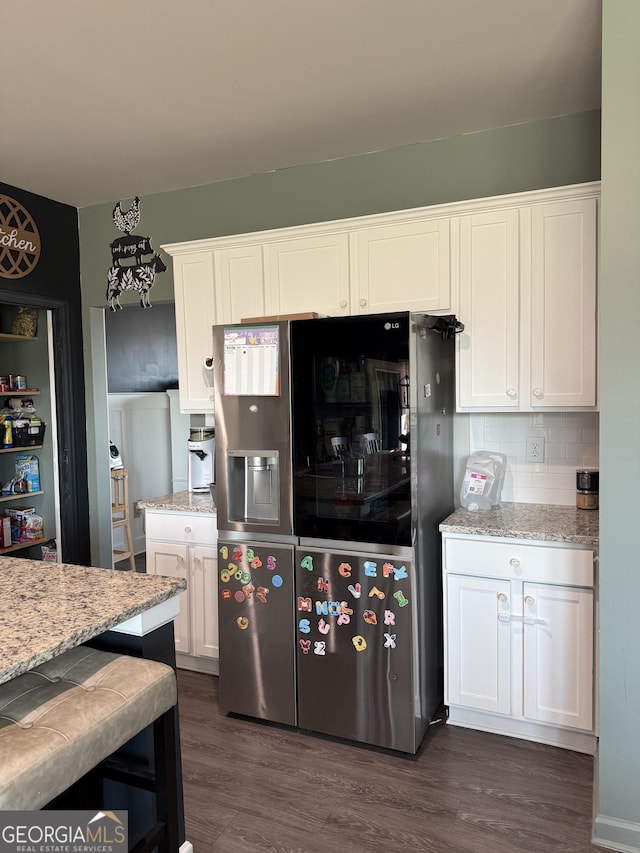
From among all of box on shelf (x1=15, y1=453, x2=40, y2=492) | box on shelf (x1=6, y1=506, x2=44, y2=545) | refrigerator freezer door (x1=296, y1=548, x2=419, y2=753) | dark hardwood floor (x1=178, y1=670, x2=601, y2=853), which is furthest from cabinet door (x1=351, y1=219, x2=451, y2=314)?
box on shelf (x1=6, y1=506, x2=44, y2=545)

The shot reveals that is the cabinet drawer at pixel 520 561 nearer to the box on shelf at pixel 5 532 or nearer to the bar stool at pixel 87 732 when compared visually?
Result: the bar stool at pixel 87 732

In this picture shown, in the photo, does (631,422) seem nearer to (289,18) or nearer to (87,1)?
(289,18)

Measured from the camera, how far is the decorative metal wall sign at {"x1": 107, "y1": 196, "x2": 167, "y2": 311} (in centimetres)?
402

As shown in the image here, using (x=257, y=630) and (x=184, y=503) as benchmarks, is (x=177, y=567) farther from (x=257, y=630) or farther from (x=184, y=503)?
(x=257, y=630)

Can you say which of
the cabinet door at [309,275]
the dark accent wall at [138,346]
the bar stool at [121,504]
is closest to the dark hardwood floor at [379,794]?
the cabinet door at [309,275]

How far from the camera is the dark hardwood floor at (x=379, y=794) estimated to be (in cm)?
212

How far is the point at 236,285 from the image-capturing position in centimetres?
336

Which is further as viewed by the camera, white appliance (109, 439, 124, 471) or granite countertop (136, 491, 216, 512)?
white appliance (109, 439, 124, 471)

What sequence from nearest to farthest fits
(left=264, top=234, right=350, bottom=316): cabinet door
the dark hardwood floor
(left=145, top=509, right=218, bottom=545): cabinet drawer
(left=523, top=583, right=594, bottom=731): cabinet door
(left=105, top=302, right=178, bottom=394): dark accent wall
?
the dark hardwood floor
(left=523, top=583, right=594, bottom=731): cabinet door
(left=264, top=234, right=350, bottom=316): cabinet door
(left=145, top=509, right=218, bottom=545): cabinet drawer
(left=105, top=302, right=178, bottom=394): dark accent wall

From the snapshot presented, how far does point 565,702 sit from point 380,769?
789mm

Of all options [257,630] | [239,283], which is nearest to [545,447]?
[257,630]

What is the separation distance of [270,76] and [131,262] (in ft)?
6.22
